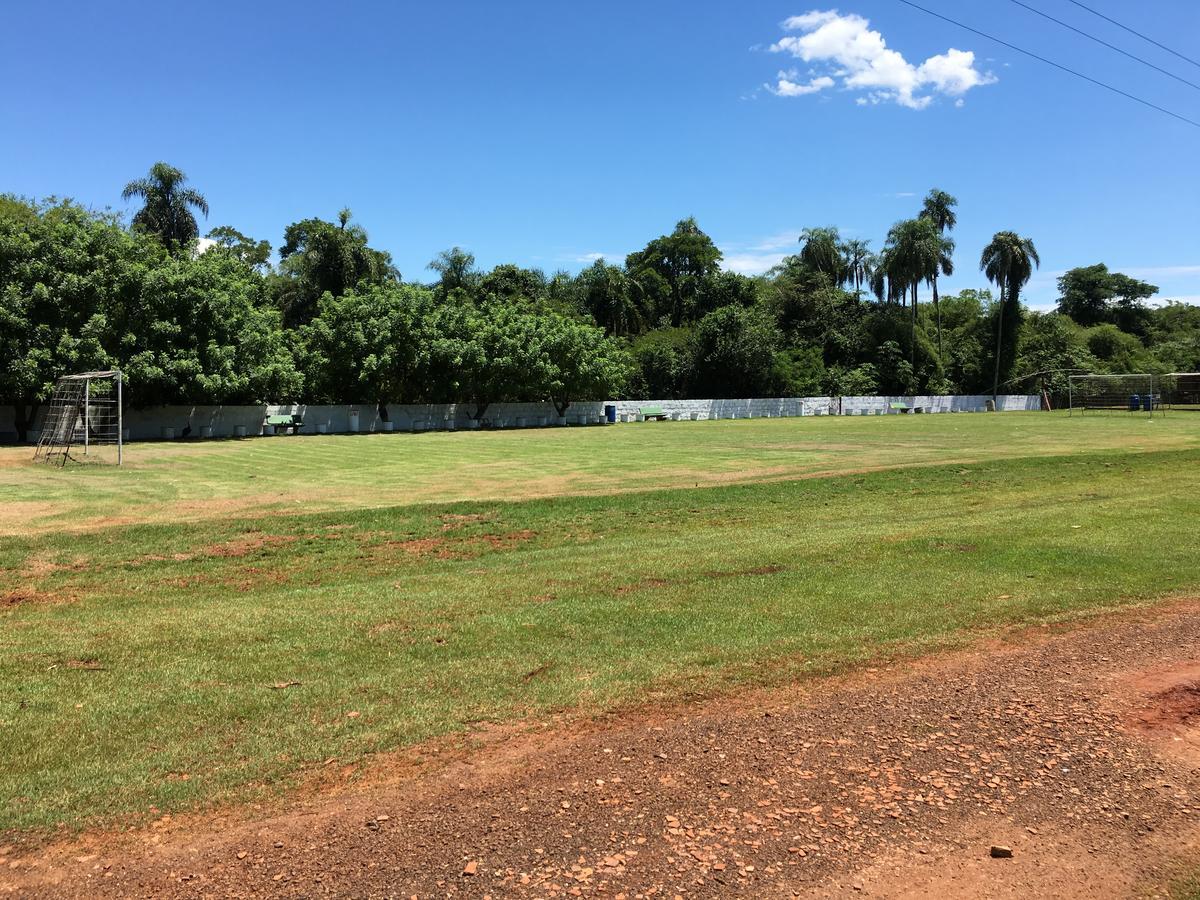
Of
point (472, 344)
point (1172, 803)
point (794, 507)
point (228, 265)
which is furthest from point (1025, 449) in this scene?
point (228, 265)

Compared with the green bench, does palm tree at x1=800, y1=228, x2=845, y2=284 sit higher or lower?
higher

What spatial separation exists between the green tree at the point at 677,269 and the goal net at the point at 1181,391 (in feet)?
151

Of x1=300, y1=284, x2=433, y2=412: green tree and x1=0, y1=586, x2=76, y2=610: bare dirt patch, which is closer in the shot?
x1=0, y1=586, x2=76, y2=610: bare dirt patch

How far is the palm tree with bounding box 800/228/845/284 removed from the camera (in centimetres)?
9719

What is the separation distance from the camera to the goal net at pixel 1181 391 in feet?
260

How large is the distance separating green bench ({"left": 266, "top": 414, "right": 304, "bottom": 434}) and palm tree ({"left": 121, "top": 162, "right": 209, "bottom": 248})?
14699 millimetres

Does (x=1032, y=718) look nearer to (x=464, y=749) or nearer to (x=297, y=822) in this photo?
(x=464, y=749)

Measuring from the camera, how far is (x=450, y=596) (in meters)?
8.62

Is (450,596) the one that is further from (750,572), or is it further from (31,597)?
(31,597)

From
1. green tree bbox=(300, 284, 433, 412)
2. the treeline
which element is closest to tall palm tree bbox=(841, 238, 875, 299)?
the treeline

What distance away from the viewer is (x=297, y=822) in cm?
391

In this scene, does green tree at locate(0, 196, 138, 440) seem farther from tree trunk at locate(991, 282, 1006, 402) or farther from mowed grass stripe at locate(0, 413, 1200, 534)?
tree trunk at locate(991, 282, 1006, 402)

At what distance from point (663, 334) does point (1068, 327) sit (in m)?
58.4

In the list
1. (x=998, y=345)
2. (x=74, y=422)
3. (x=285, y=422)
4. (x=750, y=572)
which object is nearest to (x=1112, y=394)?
(x=998, y=345)
